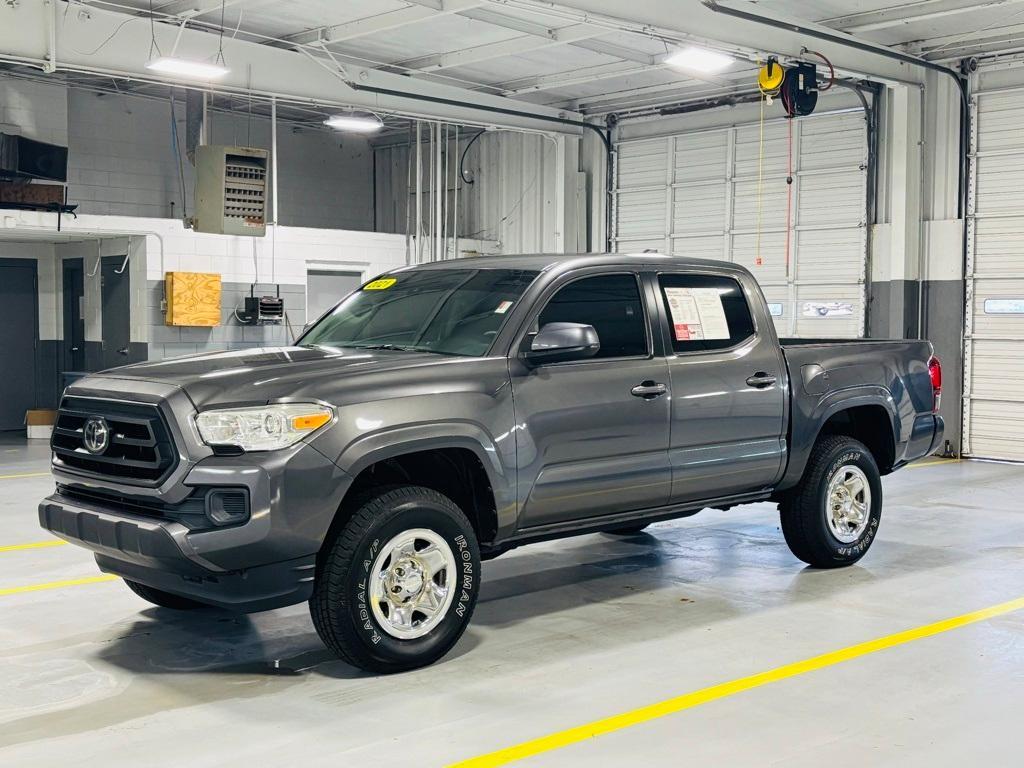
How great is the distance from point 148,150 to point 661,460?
13.8 m

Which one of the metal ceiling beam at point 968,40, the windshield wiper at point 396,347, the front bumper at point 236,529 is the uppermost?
the metal ceiling beam at point 968,40

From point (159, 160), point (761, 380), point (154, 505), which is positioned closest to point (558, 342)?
point (761, 380)

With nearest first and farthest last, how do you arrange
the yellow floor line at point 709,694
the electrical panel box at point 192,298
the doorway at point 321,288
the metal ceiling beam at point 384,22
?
the yellow floor line at point 709,694
the metal ceiling beam at point 384,22
the electrical panel box at point 192,298
the doorway at point 321,288

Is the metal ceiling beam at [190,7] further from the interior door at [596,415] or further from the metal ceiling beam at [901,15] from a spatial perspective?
the interior door at [596,415]

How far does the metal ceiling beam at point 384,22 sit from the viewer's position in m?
10.8

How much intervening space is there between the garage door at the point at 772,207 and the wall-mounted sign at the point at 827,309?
0.04ft

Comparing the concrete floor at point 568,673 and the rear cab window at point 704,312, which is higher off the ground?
the rear cab window at point 704,312

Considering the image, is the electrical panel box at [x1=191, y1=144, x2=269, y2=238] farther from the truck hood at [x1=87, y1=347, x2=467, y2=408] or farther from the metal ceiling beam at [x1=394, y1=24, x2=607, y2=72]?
the truck hood at [x1=87, y1=347, x2=467, y2=408]

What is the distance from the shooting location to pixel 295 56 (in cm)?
1303

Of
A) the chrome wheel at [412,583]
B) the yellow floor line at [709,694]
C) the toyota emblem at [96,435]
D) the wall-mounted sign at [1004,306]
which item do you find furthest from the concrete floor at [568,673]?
the wall-mounted sign at [1004,306]

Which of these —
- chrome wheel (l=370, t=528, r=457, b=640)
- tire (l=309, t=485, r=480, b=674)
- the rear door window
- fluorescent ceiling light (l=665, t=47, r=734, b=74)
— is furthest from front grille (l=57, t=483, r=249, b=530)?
fluorescent ceiling light (l=665, t=47, r=734, b=74)

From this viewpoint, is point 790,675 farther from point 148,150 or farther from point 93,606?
point 148,150

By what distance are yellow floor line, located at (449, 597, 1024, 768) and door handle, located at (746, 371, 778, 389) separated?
1.48 metres

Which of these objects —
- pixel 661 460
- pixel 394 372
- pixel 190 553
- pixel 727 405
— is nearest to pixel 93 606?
pixel 190 553
